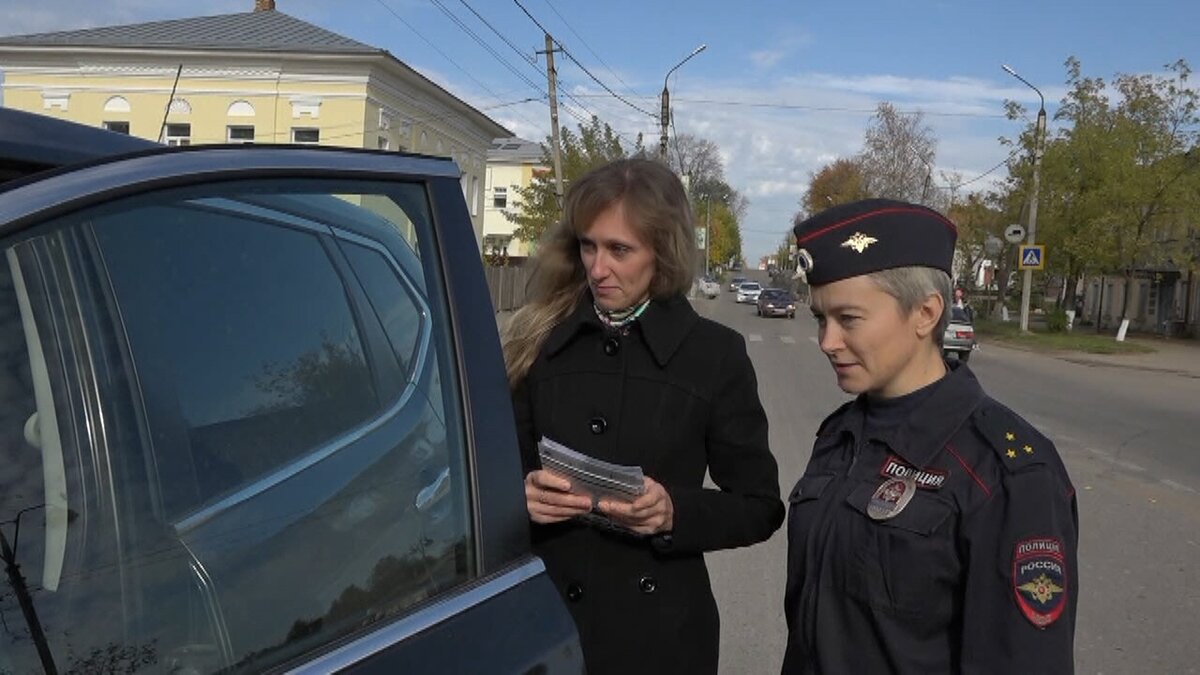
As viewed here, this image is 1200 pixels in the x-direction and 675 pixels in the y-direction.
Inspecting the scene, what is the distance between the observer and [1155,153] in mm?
36344

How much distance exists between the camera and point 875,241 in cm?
205

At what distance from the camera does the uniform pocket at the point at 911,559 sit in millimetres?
1864

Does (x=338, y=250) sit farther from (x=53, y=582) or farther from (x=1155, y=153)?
(x=1155, y=153)

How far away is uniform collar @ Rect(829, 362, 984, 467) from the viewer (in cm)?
196

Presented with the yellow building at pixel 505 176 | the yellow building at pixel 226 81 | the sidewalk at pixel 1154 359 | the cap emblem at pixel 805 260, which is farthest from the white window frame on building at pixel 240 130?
the yellow building at pixel 505 176

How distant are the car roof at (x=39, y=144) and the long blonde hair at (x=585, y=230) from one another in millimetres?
1126

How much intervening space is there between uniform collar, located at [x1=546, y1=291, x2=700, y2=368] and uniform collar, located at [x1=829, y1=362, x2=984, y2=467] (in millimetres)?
570

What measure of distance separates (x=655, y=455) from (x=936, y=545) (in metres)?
0.75

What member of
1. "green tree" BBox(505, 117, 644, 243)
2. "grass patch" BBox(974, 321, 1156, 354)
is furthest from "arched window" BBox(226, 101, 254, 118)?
"grass patch" BBox(974, 321, 1156, 354)

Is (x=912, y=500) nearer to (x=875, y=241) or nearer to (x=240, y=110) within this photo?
(x=875, y=241)

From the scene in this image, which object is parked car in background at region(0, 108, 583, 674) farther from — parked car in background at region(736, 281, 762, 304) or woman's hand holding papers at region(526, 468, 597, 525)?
parked car in background at region(736, 281, 762, 304)

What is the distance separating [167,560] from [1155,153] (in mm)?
39915

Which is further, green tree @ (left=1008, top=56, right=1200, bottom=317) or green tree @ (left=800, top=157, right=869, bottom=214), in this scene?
green tree @ (left=800, top=157, right=869, bottom=214)

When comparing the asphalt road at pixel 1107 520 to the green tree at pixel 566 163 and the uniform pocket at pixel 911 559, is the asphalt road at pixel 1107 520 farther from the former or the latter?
the green tree at pixel 566 163
